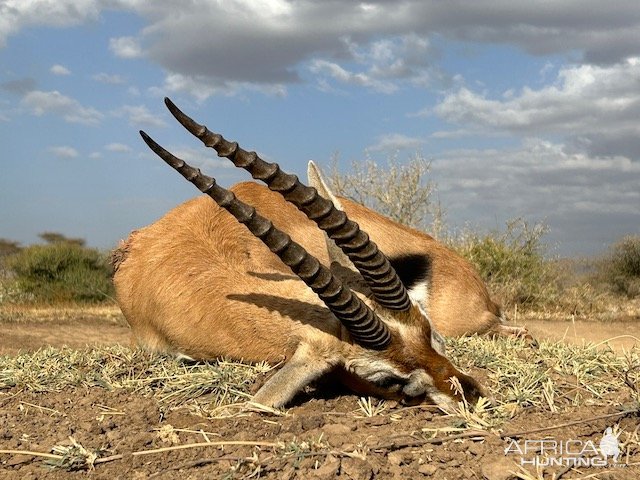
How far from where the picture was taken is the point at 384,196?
21.7 metres

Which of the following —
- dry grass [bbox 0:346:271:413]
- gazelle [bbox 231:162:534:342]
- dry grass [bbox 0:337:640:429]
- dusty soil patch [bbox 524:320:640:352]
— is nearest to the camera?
dry grass [bbox 0:337:640:429]

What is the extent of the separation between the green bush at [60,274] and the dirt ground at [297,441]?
16.5 meters

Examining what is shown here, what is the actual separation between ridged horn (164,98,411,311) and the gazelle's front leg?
47 cm

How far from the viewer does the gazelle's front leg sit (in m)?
3.79

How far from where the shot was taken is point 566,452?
3.27 metres

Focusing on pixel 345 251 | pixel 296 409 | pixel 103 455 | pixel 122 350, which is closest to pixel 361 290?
pixel 345 251

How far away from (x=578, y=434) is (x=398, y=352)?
0.93m

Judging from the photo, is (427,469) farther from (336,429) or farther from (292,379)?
(292,379)

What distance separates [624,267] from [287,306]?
1990 centimetres

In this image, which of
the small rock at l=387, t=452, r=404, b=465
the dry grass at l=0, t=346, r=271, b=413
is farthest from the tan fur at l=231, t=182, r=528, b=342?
the small rock at l=387, t=452, r=404, b=465

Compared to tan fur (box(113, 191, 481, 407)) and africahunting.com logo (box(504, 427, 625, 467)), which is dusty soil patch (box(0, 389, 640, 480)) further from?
tan fur (box(113, 191, 481, 407))

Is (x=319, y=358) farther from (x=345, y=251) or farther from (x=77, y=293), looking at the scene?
(x=77, y=293)

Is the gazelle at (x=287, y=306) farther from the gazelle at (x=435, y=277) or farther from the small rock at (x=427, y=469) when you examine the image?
the gazelle at (x=435, y=277)

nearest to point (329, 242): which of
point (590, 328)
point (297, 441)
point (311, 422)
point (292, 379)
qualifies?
point (292, 379)
